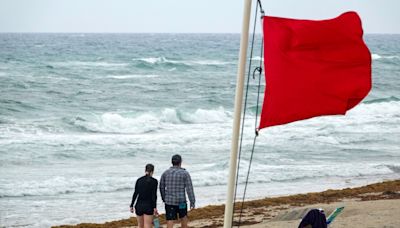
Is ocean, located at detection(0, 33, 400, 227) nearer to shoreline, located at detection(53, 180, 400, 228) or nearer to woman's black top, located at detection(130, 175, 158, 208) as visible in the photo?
shoreline, located at detection(53, 180, 400, 228)

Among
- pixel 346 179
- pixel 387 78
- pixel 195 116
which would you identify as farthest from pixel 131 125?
pixel 387 78

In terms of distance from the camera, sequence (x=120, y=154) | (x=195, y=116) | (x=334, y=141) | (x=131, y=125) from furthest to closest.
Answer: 1. (x=195, y=116)
2. (x=131, y=125)
3. (x=334, y=141)
4. (x=120, y=154)

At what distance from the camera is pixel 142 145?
2831 cm

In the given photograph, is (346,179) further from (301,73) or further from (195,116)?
(195,116)

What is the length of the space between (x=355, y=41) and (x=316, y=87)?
0.68m

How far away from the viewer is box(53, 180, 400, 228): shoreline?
14.6 metres

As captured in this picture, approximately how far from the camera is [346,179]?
2125cm

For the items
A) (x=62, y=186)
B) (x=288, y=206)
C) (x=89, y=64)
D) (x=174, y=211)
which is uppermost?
(x=89, y=64)

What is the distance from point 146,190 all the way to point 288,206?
6.43 meters

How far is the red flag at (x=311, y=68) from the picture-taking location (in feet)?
24.5

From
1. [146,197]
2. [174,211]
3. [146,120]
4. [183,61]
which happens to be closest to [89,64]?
[183,61]

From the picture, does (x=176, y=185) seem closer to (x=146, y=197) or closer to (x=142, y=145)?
(x=146, y=197)

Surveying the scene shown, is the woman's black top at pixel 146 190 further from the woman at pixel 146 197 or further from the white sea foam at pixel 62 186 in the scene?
the white sea foam at pixel 62 186

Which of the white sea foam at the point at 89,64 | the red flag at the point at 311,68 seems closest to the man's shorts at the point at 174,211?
the red flag at the point at 311,68
